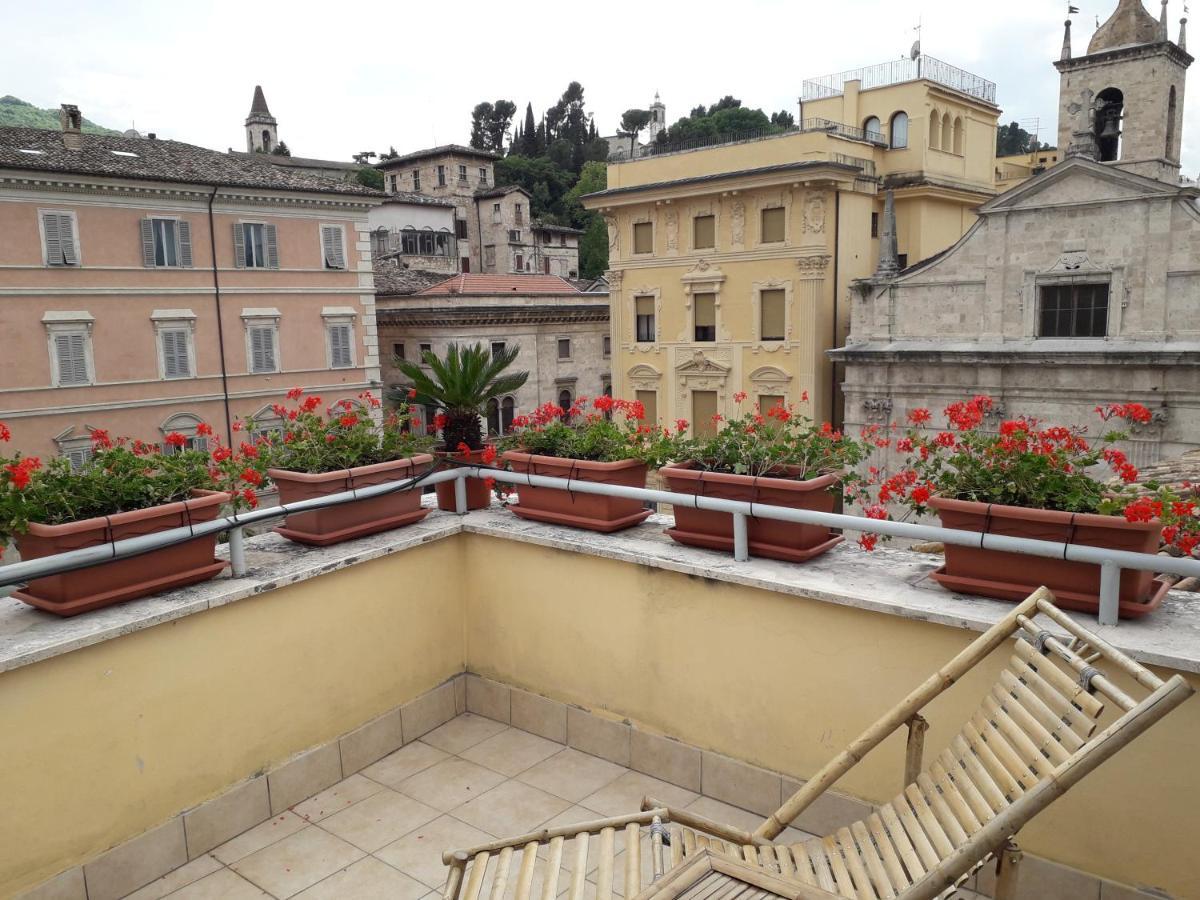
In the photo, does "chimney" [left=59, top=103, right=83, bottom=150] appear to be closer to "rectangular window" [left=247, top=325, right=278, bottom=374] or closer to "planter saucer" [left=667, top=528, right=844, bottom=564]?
"rectangular window" [left=247, top=325, right=278, bottom=374]

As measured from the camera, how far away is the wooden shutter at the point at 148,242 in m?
25.5

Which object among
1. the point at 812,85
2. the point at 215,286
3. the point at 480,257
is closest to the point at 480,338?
the point at 215,286

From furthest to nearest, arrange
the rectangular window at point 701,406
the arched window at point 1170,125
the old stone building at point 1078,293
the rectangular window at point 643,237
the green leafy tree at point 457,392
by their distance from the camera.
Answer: the rectangular window at point 643,237
the rectangular window at point 701,406
the arched window at point 1170,125
the old stone building at point 1078,293
the green leafy tree at point 457,392

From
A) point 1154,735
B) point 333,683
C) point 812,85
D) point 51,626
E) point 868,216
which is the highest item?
point 812,85

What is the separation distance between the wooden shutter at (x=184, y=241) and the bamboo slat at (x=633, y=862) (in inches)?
1092

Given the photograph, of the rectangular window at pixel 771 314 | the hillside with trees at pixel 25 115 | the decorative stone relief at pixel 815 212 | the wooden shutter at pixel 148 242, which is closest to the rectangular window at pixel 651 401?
the rectangular window at pixel 771 314

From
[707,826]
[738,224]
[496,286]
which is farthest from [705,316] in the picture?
[707,826]

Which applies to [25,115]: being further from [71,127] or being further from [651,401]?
[651,401]

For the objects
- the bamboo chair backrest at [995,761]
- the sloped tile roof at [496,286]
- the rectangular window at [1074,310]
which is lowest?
the bamboo chair backrest at [995,761]

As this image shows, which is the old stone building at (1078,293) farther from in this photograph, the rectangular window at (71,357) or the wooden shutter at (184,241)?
the rectangular window at (71,357)

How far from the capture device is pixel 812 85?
30859 mm

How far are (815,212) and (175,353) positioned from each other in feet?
64.1

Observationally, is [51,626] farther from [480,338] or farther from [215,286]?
[480,338]

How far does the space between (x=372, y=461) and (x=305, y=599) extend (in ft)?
3.00
